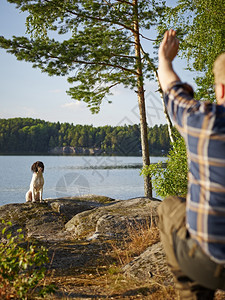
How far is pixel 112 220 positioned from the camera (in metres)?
7.24

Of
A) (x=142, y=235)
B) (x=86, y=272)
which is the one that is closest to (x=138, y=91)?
(x=142, y=235)

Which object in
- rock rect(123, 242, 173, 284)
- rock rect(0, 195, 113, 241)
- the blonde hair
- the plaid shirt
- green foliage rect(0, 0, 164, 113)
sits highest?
green foliage rect(0, 0, 164, 113)

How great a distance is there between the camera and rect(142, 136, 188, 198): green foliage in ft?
31.6

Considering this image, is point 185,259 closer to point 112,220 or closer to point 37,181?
point 112,220

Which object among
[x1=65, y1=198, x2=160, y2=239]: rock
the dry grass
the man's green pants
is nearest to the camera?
the man's green pants

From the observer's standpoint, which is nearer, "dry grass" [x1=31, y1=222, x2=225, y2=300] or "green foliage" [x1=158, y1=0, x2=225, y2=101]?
"dry grass" [x1=31, y1=222, x2=225, y2=300]

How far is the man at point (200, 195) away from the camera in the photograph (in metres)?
1.76

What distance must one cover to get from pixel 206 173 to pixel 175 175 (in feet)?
26.7

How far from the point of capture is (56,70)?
12.3 metres

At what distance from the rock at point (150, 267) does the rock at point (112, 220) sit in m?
1.57

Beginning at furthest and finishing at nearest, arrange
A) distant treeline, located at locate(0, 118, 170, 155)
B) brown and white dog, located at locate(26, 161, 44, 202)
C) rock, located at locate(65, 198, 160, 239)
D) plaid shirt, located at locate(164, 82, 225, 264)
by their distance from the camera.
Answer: distant treeline, located at locate(0, 118, 170, 155) → brown and white dog, located at locate(26, 161, 44, 202) → rock, located at locate(65, 198, 160, 239) → plaid shirt, located at locate(164, 82, 225, 264)

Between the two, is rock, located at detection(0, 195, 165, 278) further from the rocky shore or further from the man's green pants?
the man's green pants

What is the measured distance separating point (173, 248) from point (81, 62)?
36.6 ft

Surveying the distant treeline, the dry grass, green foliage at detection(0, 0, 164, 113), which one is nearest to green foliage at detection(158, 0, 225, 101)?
green foliage at detection(0, 0, 164, 113)
